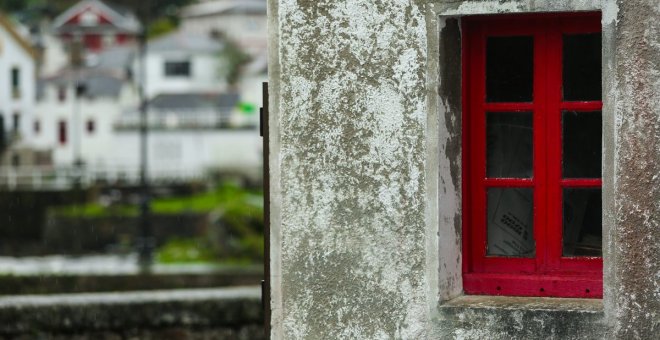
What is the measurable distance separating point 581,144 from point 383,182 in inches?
31.2

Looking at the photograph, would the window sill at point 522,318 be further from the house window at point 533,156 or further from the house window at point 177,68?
the house window at point 177,68

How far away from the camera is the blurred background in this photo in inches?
2037

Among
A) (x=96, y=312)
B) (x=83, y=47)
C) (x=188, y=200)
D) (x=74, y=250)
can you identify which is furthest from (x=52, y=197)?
(x=96, y=312)

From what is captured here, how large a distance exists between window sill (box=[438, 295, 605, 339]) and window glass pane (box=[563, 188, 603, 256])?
22 centimetres

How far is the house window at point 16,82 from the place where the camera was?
82.4 meters

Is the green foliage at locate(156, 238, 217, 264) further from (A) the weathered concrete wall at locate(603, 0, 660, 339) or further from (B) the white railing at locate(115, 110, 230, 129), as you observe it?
(A) the weathered concrete wall at locate(603, 0, 660, 339)

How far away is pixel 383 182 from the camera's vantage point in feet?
16.5

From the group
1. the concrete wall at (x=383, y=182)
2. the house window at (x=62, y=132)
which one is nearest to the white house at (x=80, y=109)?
the house window at (x=62, y=132)

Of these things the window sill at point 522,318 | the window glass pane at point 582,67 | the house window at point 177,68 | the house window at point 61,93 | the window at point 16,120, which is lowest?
the window sill at point 522,318

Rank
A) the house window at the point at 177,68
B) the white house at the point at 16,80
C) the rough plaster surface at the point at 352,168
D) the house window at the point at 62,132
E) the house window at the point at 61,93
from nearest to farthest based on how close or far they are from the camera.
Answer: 1. the rough plaster surface at the point at 352,168
2. the white house at the point at 16,80
3. the house window at the point at 62,132
4. the house window at the point at 61,93
5. the house window at the point at 177,68

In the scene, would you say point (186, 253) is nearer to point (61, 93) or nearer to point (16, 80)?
point (61, 93)

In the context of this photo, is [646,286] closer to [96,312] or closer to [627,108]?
[627,108]

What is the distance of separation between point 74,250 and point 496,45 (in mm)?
45344

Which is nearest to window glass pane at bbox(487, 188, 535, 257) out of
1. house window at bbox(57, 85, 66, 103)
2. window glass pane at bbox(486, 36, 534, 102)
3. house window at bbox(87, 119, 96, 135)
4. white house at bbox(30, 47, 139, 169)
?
window glass pane at bbox(486, 36, 534, 102)
